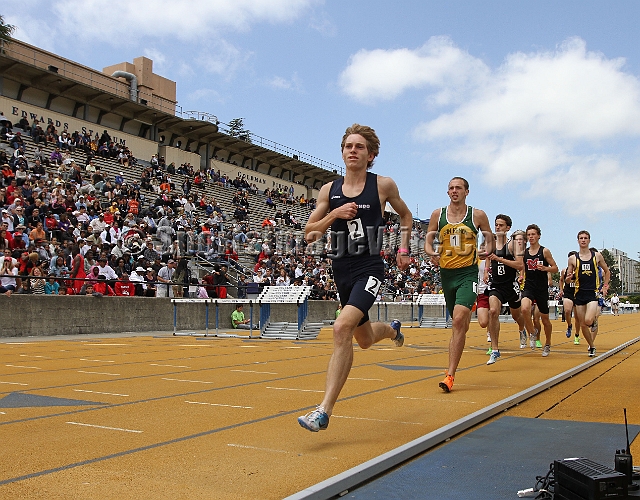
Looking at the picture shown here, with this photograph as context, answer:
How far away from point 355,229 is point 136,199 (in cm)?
2125

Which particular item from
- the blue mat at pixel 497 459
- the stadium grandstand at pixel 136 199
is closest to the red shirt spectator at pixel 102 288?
the stadium grandstand at pixel 136 199

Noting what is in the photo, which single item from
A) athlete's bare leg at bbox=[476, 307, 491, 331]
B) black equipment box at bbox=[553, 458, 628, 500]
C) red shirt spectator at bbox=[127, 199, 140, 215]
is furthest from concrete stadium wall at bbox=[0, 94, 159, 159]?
black equipment box at bbox=[553, 458, 628, 500]

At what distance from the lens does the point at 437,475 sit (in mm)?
3438

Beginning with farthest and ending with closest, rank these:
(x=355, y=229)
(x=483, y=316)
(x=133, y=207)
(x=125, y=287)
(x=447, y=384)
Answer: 1. (x=133, y=207)
2. (x=125, y=287)
3. (x=483, y=316)
4. (x=447, y=384)
5. (x=355, y=229)

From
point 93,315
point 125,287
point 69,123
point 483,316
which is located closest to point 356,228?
point 483,316

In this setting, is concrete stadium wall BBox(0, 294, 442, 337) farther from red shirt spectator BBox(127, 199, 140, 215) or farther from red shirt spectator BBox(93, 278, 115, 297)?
red shirt spectator BBox(127, 199, 140, 215)

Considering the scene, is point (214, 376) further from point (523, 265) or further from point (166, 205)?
point (166, 205)

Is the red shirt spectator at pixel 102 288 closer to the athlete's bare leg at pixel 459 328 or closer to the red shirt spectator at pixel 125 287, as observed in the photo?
the red shirt spectator at pixel 125 287

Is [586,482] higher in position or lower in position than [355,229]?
lower

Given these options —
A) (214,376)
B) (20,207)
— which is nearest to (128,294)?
(20,207)

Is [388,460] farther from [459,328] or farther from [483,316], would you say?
[483,316]

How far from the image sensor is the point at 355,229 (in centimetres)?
486

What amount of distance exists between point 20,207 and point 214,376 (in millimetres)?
12233

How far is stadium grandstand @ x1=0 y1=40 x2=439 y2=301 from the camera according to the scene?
18.1 meters
